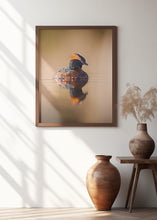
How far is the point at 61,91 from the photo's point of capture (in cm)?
369

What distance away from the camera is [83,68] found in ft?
12.1

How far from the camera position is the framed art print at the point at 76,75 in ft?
12.1

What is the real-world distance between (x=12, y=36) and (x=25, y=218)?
197 centimetres

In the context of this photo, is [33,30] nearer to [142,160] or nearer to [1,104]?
[1,104]

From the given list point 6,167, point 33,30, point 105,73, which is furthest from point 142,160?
point 33,30

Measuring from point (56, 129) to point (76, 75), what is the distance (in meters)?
0.65

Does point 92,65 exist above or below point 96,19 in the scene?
below

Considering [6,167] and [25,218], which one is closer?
[25,218]

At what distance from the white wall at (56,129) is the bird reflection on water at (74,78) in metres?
0.32

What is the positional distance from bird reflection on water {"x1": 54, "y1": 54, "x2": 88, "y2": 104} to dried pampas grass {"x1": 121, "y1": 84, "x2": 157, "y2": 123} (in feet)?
1.56

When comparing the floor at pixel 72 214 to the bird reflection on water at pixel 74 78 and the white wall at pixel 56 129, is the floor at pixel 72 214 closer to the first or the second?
the white wall at pixel 56 129

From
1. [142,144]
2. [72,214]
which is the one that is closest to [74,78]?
[142,144]

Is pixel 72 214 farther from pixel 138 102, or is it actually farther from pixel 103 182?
pixel 138 102

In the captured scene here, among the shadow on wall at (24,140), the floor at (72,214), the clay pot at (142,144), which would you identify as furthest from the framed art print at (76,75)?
the floor at (72,214)
